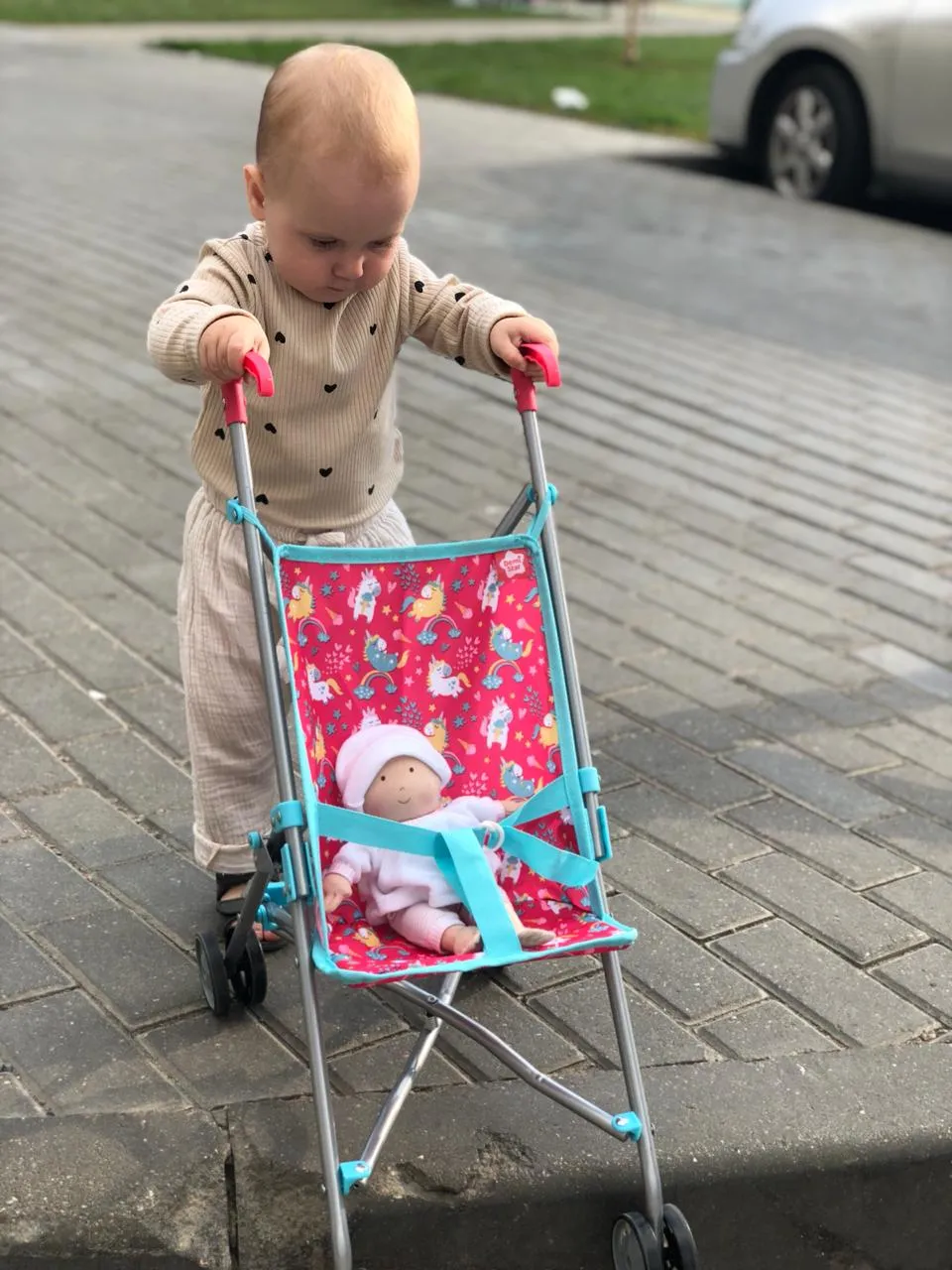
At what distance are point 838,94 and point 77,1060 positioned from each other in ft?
28.6

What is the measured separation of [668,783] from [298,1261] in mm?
1577

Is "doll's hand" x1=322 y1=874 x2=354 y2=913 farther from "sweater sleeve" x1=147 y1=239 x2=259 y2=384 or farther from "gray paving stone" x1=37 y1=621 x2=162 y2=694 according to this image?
"gray paving stone" x1=37 y1=621 x2=162 y2=694

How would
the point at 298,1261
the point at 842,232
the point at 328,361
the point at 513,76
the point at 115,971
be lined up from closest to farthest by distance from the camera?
Answer: the point at 298,1261 → the point at 328,361 → the point at 115,971 → the point at 842,232 → the point at 513,76

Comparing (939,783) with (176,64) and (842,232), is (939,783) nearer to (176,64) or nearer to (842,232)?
(842,232)

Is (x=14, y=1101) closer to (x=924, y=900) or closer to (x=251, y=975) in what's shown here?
(x=251, y=975)

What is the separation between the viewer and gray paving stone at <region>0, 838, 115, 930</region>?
10.7 ft

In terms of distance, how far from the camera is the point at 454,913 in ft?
8.85

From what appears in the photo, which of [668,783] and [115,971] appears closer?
[115,971]

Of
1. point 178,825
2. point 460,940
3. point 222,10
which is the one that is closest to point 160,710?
point 178,825

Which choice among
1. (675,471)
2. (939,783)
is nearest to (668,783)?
(939,783)

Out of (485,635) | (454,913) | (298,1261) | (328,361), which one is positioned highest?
(328,361)

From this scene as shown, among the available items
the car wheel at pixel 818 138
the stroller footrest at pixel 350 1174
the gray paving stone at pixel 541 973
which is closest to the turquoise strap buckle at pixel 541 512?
the gray paving stone at pixel 541 973

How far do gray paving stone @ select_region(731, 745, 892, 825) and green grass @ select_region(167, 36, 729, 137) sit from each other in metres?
10.2

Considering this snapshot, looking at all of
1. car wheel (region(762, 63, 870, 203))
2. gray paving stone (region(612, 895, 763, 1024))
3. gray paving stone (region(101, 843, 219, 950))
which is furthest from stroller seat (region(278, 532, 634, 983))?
car wheel (region(762, 63, 870, 203))
